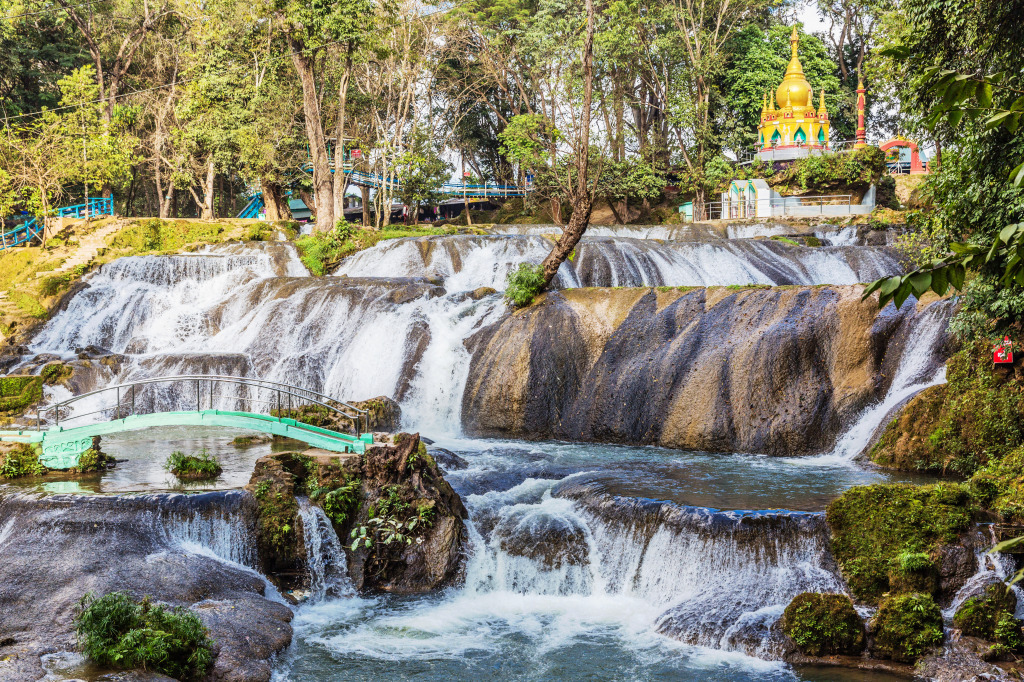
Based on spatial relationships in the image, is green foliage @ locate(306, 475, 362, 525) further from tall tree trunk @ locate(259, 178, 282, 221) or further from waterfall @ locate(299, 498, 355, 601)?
tall tree trunk @ locate(259, 178, 282, 221)

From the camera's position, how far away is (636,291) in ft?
60.5

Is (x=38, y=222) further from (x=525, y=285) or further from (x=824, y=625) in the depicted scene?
(x=824, y=625)

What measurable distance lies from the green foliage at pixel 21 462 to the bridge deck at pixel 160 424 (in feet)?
0.41

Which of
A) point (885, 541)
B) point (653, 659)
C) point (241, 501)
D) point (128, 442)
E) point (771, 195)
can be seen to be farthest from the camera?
point (771, 195)

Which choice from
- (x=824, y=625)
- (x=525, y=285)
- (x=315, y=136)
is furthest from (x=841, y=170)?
(x=824, y=625)

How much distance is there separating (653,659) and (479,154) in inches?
1704

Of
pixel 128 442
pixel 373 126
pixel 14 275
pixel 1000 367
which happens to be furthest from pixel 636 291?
pixel 373 126

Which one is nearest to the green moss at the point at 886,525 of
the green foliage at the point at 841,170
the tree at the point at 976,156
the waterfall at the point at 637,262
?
the tree at the point at 976,156

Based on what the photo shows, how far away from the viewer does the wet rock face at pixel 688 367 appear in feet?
49.1

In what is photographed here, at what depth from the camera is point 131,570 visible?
9.62 metres

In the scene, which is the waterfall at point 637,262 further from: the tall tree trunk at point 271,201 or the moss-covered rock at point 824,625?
the moss-covered rock at point 824,625

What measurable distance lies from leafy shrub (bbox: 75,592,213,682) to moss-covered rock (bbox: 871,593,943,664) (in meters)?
6.74

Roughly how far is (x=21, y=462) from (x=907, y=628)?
1226 centimetres

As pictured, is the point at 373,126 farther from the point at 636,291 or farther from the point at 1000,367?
the point at 1000,367
